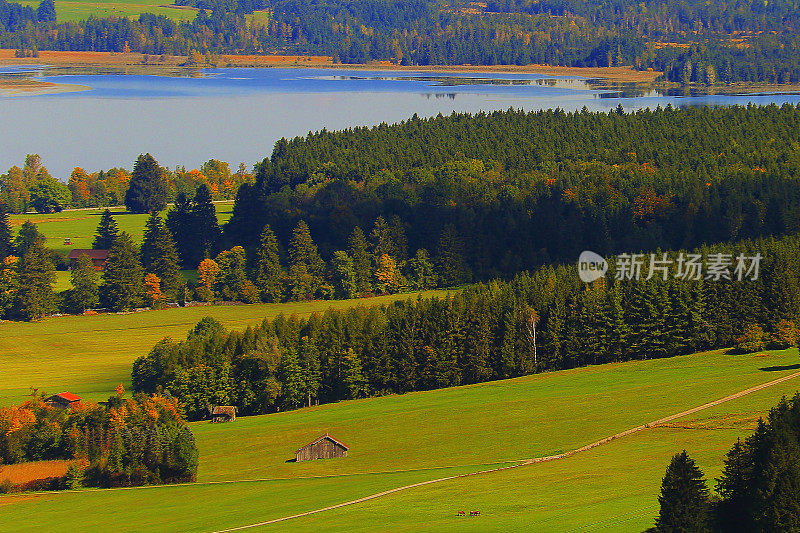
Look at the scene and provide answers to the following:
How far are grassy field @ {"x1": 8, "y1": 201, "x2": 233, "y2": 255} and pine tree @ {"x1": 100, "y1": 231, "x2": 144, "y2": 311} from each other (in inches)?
787

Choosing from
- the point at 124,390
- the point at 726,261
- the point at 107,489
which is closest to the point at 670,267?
the point at 726,261

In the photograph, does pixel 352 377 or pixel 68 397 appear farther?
pixel 352 377

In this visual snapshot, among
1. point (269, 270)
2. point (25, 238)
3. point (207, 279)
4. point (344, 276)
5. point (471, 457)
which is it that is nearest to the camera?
point (471, 457)

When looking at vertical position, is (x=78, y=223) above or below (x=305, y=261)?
above

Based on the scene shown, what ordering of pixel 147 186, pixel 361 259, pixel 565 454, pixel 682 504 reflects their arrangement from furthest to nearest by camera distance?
pixel 147 186 → pixel 361 259 → pixel 565 454 → pixel 682 504

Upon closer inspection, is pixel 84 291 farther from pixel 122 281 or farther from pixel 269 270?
pixel 269 270

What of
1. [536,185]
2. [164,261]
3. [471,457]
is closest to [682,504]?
[471,457]

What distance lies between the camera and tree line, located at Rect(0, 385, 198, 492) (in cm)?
5441

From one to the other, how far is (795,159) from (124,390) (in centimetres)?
8596

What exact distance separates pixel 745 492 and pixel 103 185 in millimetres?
138740

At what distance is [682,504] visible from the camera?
32188 mm

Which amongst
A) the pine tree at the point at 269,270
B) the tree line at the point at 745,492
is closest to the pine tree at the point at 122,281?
the pine tree at the point at 269,270

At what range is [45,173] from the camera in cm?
16412

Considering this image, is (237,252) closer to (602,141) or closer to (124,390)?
(124,390)
